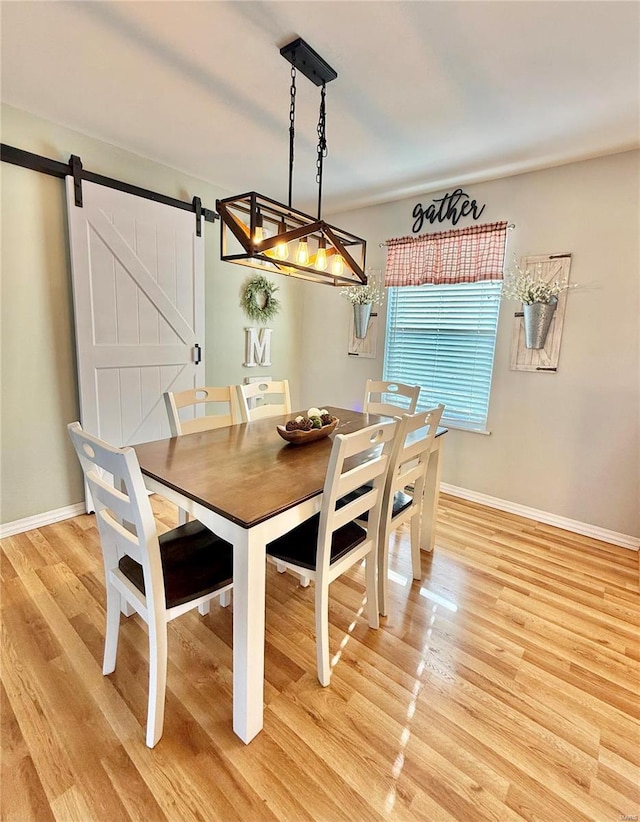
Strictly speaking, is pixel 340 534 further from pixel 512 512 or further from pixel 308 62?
pixel 308 62

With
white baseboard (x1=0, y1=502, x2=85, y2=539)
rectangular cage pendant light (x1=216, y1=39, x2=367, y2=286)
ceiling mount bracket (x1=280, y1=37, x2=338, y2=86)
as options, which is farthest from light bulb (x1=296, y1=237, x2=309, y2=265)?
white baseboard (x1=0, y1=502, x2=85, y2=539)

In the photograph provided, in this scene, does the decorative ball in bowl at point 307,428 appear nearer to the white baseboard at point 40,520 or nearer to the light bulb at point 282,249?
the light bulb at point 282,249

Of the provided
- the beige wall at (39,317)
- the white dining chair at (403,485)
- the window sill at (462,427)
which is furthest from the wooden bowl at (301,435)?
the beige wall at (39,317)

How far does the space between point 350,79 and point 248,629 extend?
8.07 ft

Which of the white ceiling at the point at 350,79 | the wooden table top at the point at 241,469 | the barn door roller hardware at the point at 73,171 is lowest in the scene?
the wooden table top at the point at 241,469

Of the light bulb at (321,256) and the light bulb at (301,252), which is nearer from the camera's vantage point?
the light bulb at (301,252)

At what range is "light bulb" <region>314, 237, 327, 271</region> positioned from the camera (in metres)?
1.98

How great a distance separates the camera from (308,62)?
69.8 inches

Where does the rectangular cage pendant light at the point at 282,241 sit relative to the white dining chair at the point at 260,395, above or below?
above

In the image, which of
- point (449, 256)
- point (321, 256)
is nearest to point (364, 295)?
point (449, 256)

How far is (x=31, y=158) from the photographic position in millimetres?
2379

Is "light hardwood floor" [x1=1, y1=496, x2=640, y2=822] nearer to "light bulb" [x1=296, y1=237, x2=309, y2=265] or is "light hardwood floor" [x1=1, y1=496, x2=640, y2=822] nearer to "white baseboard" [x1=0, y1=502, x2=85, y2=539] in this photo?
"white baseboard" [x1=0, y1=502, x2=85, y2=539]

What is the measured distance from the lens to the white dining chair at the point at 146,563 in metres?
1.20

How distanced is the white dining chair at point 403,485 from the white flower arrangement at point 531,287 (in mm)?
1417
